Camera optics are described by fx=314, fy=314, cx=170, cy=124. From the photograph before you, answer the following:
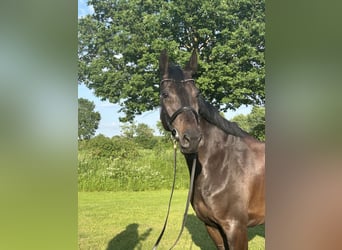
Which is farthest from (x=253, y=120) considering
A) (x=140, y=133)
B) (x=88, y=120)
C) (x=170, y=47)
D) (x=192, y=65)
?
(x=88, y=120)

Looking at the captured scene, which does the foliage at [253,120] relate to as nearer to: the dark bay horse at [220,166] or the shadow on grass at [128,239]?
the dark bay horse at [220,166]

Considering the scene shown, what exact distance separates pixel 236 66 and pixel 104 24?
1.45 meters

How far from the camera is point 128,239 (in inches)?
126

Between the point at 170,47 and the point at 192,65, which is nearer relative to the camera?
the point at 192,65

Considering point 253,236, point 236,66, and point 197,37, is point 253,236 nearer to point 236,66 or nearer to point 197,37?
point 236,66

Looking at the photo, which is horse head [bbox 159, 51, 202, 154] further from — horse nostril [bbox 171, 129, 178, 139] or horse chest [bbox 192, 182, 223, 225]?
horse chest [bbox 192, 182, 223, 225]

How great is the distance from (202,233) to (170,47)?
1.92 metres

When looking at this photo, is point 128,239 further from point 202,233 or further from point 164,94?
point 164,94

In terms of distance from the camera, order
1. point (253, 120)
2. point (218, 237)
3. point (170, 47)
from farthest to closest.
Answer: point (253, 120) → point (170, 47) → point (218, 237)

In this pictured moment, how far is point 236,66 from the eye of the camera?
2736mm

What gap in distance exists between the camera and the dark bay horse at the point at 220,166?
1.65 meters

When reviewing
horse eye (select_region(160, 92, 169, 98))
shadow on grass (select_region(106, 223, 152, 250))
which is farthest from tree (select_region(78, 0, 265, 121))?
shadow on grass (select_region(106, 223, 152, 250))

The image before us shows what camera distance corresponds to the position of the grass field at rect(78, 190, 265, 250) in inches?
121
